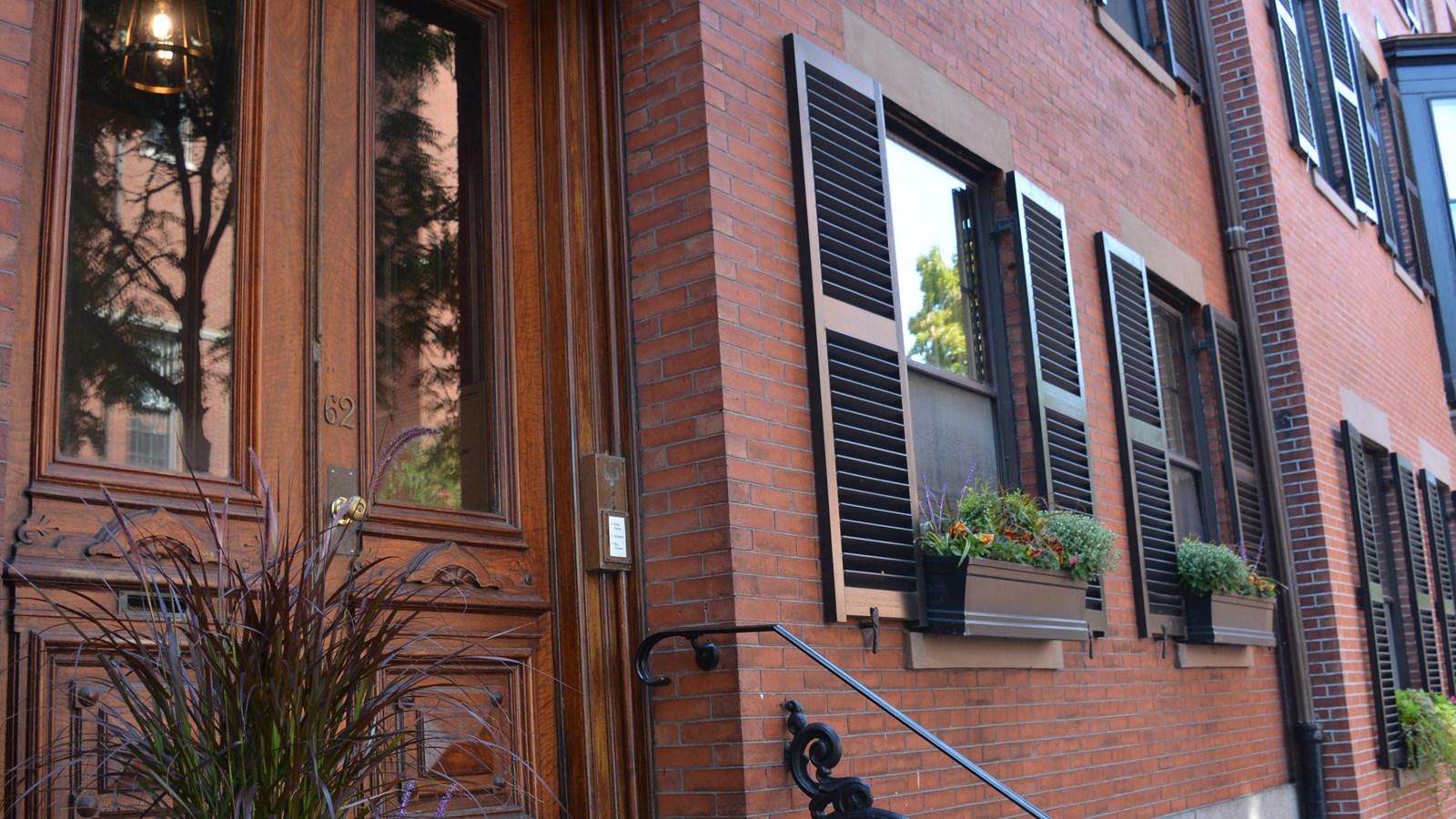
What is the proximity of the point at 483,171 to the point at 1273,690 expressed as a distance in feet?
18.9

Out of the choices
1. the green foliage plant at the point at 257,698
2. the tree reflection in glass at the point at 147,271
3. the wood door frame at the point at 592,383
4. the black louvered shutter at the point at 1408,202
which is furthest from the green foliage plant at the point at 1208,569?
the black louvered shutter at the point at 1408,202

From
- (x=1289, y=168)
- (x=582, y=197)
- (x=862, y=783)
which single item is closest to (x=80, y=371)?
(x=582, y=197)

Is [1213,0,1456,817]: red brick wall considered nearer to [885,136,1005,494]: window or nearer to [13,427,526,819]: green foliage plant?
[885,136,1005,494]: window

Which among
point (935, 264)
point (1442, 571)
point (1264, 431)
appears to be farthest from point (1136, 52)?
point (1442, 571)

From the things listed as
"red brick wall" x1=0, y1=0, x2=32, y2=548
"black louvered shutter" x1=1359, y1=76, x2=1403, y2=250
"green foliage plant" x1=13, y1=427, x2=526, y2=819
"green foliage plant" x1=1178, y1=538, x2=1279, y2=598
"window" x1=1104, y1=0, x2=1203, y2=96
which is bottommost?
"green foliage plant" x1=13, y1=427, x2=526, y2=819

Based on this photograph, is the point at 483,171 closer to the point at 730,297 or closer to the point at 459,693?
the point at 730,297

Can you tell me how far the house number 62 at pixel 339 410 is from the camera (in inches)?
136

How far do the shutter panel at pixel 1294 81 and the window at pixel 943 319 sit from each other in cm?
482

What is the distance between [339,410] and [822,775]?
154 cm

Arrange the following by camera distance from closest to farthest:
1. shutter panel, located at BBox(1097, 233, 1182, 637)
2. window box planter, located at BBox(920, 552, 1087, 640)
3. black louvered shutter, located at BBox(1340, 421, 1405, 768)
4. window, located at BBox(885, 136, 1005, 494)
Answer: window box planter, located at BBox(920, 552, 1087, 640), window, located at BBox(885, 136, 1005, 494), shutter panel, located at BBox(1097, 233, 1182, 637), black louvered shutter, located at BBox(1340, 421, 1405, 768)

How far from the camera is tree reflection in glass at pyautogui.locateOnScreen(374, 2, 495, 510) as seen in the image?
3.78 m

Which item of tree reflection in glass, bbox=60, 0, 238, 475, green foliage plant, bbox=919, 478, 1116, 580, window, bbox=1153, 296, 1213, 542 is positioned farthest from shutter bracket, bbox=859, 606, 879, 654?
window, bbox=1153, 296, 1213, 542

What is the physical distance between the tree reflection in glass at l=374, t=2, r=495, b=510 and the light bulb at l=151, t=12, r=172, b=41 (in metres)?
0.64

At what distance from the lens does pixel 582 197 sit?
14.0 feet
